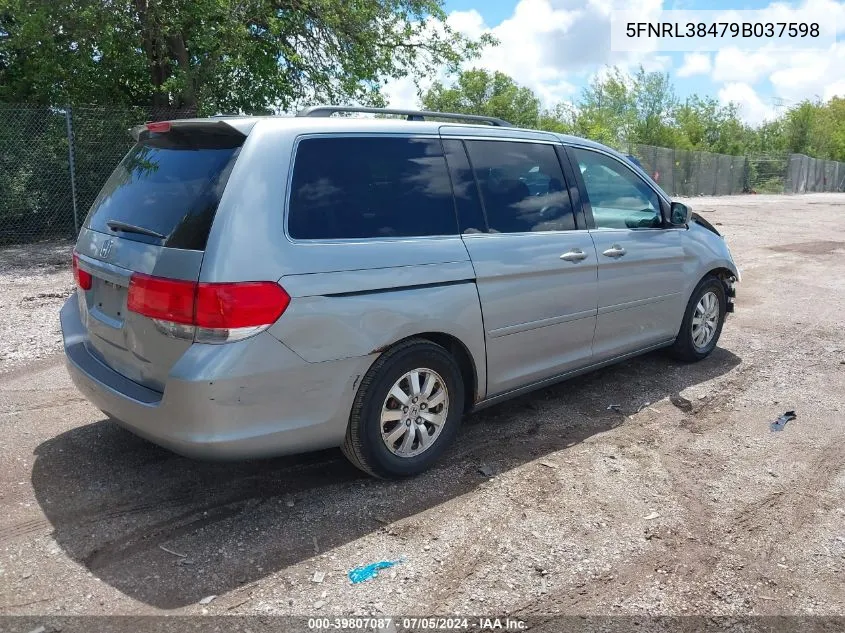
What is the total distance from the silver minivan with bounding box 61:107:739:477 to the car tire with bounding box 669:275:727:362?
146cm

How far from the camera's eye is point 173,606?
286cm

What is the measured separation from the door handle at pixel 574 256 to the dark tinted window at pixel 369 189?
2.99 ft

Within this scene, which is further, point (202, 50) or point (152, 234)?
point (202, 50)

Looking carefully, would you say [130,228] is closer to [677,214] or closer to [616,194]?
[616,194]

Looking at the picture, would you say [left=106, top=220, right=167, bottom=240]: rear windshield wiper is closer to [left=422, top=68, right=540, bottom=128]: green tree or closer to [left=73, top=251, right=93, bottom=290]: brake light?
[left=73, top=251, right=93, bottom=290]: brake light

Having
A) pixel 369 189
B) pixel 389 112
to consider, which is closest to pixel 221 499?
pixel 369 189

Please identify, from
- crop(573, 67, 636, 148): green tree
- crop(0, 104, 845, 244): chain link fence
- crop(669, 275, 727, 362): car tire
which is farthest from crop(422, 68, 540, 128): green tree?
crop(669, 275, 727, 362): car tire

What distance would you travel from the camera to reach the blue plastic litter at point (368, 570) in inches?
121

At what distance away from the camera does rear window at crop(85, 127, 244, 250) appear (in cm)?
331

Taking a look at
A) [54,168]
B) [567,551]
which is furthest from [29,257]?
[567,551]

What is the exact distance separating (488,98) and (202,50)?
28.7 metres

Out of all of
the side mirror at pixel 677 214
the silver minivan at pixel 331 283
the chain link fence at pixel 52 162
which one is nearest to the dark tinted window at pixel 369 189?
the silver minivan at pixel 331 283

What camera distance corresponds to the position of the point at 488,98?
130ft

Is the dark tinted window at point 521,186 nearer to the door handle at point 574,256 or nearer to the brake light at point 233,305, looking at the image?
the door handle at point 574,256
